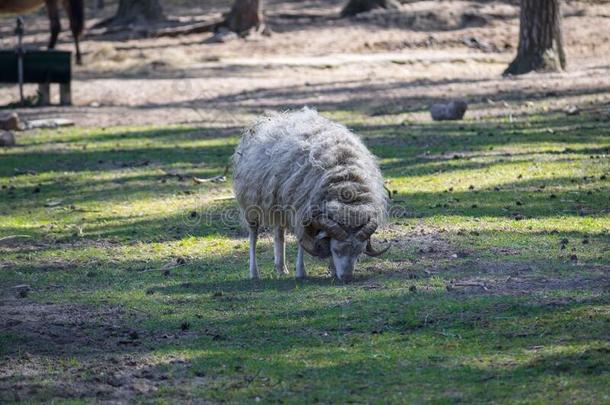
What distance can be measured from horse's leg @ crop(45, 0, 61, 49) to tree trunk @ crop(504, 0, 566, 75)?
12.0 m

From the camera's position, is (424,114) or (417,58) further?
(417,58)

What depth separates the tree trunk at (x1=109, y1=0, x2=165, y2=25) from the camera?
38844 millimetres

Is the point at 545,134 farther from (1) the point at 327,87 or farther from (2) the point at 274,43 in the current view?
(2) the point at 274,43

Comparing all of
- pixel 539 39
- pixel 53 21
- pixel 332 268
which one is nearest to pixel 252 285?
pixel 332 268

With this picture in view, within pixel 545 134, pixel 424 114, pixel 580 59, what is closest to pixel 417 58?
pixel 580 59

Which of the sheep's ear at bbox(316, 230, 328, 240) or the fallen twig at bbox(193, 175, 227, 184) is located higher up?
the sheep's ear at bbox(316, 230, 328, 240)

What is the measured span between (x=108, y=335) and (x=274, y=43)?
83.7 ft

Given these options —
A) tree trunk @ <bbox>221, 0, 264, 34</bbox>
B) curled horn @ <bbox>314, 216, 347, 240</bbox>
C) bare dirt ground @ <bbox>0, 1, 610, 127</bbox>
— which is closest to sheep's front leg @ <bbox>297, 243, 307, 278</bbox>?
curled horn @ <bbox>314, 216, 347, 240</bbox>

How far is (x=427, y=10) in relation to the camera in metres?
34.6

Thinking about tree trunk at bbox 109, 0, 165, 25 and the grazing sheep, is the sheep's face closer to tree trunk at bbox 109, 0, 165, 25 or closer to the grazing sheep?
the grazing sheep

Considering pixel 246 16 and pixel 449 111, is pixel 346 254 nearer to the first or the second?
pixel 449 111

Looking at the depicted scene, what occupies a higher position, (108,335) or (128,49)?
(108,335)

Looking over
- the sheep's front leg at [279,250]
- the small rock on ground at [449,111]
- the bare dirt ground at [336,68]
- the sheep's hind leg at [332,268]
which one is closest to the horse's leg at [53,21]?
the bare dirt ground at [336,68]

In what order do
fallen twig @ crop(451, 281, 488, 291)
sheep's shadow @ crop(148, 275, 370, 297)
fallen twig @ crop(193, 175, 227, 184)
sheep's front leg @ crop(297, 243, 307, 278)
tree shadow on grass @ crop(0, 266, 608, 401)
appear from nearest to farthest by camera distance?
tree shadow on grass @ crop(0, 266, 608, 401), fallen twig @ crop(451, 281, 488, 291), sheep's shadow @ crop(148, 275, 370, 297), sheep's front leg @ crop(297, 243, 307, 278), fallen twig @ crop(193, 175, 227, 184)
